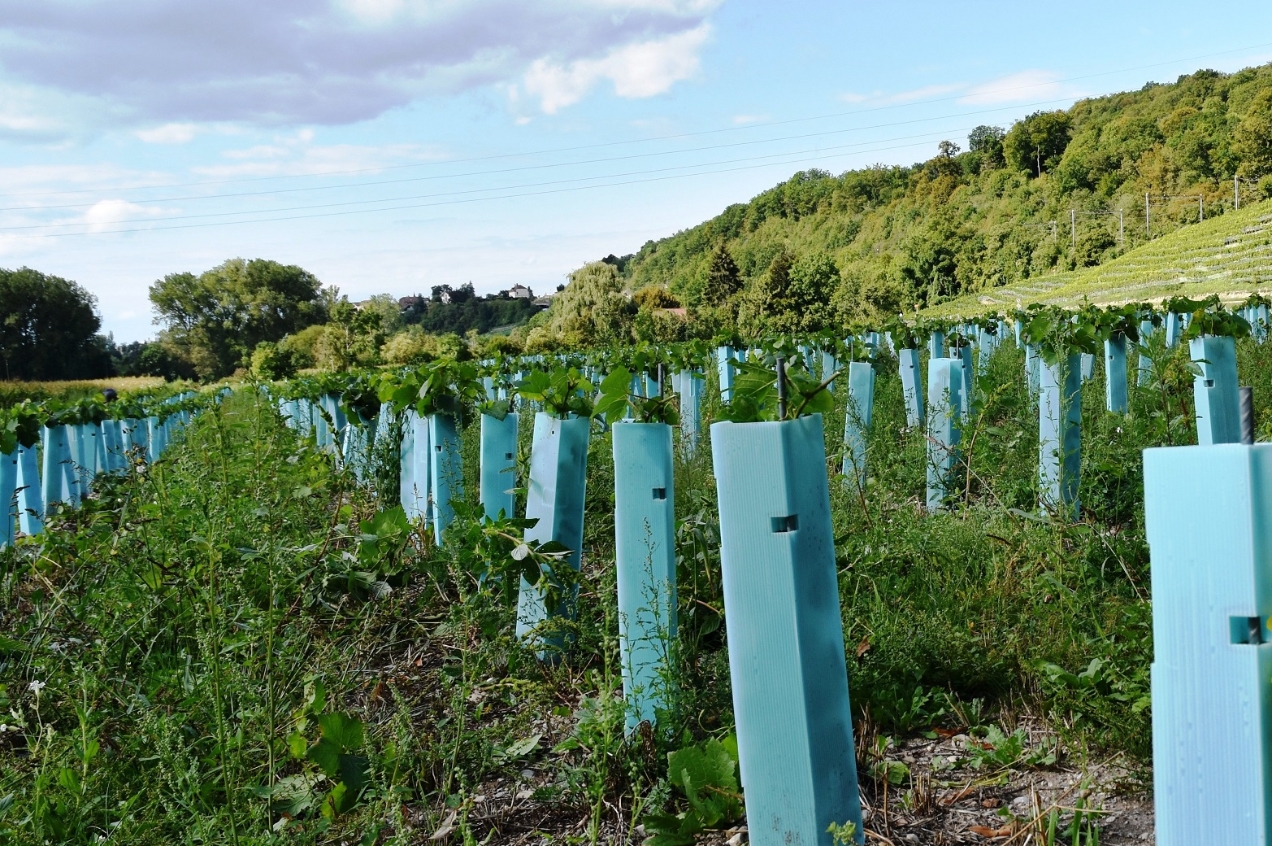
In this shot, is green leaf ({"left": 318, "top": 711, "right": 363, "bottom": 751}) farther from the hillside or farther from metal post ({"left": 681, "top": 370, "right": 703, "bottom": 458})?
the hillside

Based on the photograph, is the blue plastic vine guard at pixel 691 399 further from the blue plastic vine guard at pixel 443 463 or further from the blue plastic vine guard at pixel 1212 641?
the blue plastic vine guard at pixel 1212 641

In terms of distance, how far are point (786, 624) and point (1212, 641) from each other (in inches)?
27.0

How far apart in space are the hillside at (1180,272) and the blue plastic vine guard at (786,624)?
125 ft

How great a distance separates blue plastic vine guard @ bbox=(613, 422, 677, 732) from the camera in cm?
234

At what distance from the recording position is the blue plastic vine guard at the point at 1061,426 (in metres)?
4.40

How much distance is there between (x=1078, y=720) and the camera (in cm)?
210

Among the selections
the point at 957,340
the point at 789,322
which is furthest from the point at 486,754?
the point at 789,322

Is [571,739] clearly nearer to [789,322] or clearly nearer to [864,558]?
[864,558]

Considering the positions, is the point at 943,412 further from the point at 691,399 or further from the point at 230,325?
the point at 230,325

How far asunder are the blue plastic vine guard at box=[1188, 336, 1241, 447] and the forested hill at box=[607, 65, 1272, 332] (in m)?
46.7

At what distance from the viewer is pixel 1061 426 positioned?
431cm

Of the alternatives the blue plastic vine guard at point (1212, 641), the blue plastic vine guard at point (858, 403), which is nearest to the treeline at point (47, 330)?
the blue plastic vine guard at point (858, 403)

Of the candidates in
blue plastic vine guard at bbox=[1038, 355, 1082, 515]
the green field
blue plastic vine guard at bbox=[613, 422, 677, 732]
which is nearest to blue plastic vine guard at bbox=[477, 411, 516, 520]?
the green field

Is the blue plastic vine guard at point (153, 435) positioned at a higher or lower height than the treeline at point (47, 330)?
lower
